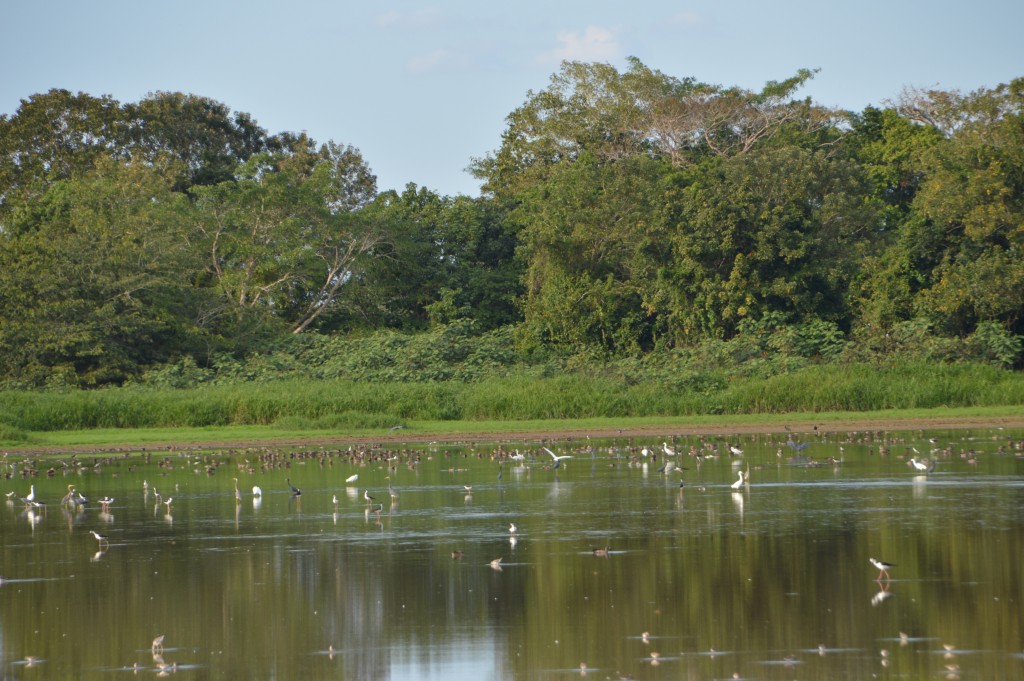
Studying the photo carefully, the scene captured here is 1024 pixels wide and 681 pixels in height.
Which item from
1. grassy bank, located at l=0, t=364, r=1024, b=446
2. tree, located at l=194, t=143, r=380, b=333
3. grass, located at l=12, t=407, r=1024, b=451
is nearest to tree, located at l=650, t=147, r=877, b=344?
grassy bank, located at l=0, t=364, r=1024, b=446

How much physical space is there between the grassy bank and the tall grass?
3cm

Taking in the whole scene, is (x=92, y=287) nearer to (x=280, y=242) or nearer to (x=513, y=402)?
(x=280, y=242)

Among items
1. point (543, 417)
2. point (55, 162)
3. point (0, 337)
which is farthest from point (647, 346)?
point (55, 162)

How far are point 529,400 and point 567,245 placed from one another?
1290 centimetres

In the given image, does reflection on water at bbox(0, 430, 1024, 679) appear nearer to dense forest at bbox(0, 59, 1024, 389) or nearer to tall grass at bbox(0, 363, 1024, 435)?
tall grass at bbox(0, 363, 1024, 435)

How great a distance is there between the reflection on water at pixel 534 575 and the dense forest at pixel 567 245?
21.8 meters

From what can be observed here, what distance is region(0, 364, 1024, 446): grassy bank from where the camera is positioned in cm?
3847

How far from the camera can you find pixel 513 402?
40.0 metres

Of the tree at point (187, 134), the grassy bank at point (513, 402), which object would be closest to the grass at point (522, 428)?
the grassy bank at point (513, 402)

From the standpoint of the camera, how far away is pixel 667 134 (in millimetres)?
56594

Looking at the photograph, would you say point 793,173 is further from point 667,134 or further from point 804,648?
point 804,648

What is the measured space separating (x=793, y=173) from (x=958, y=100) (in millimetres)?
11480

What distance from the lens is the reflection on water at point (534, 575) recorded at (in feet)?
35.6

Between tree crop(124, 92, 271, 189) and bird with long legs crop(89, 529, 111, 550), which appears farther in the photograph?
tree crop(124, 92, 271, 189)
